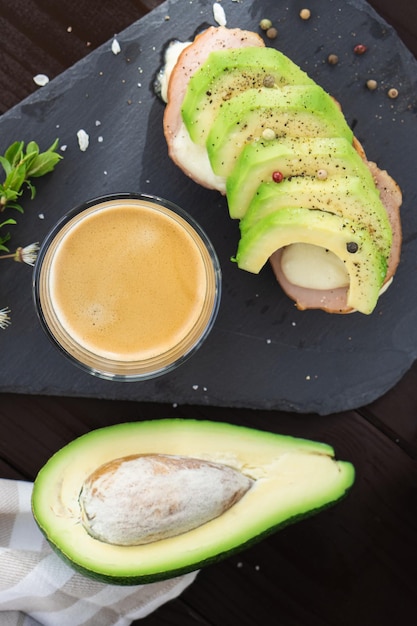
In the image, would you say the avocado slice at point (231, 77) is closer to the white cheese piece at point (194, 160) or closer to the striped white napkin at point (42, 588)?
the white cheese piece at point (194, 160)

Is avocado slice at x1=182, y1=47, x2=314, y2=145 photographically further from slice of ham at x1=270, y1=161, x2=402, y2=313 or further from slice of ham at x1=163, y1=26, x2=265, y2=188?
slice of ham at x1=270, y1=161, x2=402, y2=313

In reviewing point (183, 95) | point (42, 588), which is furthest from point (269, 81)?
point (42, 588)

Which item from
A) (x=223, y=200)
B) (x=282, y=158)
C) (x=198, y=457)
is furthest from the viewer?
(x=223, y=200)

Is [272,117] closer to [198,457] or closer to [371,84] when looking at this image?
[371,84]

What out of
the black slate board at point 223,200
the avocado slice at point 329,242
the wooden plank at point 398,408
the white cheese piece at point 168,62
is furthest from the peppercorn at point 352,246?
the white cheese piece at point 168,62

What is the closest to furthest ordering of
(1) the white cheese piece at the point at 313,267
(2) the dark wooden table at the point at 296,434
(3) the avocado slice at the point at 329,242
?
1. (3) the avocado slice at the point at 329,242
2. (1) the white cheese piece at the point at 313,267
3. (2) the dark wooden table at the point at 296,434

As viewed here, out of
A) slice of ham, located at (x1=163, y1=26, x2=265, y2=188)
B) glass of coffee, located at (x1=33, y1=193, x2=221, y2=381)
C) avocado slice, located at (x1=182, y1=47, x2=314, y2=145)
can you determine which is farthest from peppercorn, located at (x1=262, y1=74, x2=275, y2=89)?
glass of coffee, located at (x1=33, y1=193, x2=221, y2=381)
